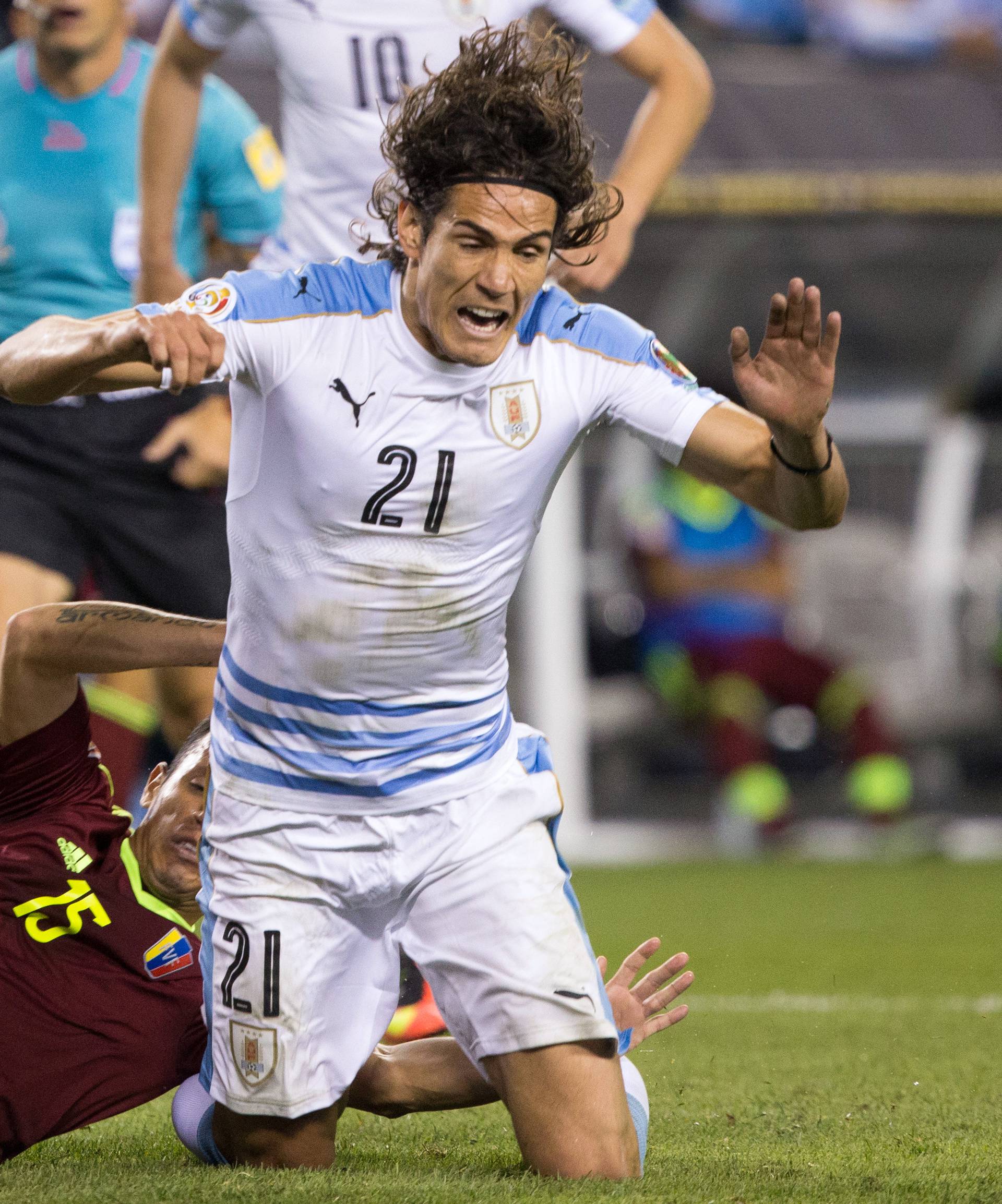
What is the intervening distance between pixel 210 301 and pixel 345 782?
2.91ft

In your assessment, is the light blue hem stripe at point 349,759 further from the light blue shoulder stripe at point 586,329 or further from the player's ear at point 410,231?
the player's ear at point 410,231

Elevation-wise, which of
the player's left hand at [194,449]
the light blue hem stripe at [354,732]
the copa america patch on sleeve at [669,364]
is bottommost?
the light blue hem stripe at [354,732]

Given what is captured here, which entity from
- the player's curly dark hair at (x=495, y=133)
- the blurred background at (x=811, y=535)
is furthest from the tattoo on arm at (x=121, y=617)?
the blurred background at (x=811, y=535)

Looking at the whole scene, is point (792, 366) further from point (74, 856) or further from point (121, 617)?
point (74, 856)

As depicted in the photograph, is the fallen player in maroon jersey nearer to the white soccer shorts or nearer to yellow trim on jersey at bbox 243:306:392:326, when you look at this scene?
the white soccer shorts

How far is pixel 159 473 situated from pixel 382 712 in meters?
1.93

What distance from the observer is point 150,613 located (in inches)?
150

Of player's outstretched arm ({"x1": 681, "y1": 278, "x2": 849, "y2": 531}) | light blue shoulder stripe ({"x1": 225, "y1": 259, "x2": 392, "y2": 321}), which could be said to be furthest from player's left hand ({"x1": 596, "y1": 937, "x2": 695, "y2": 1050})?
light blue shoulder stripe ({"x1": 225, "y1": 259, "x2": 392, "y2": 321})

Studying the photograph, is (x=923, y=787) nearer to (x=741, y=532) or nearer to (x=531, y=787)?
(x=741, y=532)

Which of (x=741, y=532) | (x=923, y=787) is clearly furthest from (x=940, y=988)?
(x=923, y=787)

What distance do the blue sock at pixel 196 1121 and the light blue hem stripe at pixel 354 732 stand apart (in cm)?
72

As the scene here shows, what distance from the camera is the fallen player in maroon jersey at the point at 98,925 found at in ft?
11.3

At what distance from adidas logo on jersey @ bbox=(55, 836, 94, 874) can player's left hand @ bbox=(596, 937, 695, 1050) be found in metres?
1.03

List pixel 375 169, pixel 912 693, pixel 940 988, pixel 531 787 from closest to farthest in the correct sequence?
pixel 531 787 < pixel 375 169 < pixel 940 988 < pixel 912 693
